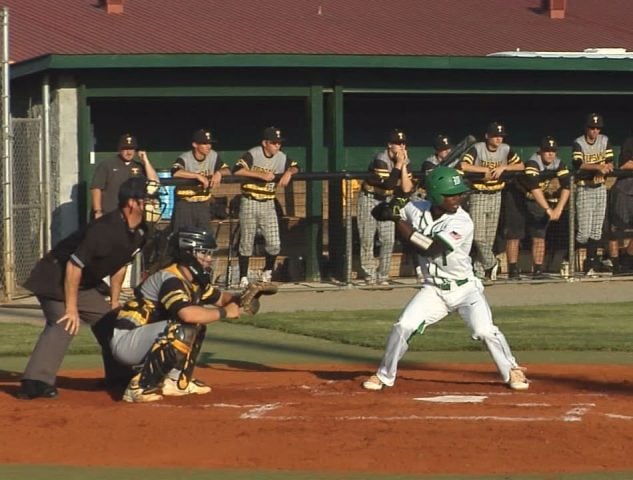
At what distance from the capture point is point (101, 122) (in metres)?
18.8

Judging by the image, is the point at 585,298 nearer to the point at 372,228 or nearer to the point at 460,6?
the point at 372,228

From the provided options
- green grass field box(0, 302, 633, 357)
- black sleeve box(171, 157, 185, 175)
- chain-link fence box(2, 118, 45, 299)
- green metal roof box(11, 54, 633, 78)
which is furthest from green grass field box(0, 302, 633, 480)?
green metal roof box(11, 54, 633, 78)

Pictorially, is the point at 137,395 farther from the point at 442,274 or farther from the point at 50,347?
the point at 442,274

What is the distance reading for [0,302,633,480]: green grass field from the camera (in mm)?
11812

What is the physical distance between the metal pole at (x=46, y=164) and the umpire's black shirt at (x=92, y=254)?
7302 millimetres

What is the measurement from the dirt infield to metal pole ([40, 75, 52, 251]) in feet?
21.1

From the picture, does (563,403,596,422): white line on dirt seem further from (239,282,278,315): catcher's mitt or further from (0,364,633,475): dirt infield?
(239,282,278,315): catcher's mitt

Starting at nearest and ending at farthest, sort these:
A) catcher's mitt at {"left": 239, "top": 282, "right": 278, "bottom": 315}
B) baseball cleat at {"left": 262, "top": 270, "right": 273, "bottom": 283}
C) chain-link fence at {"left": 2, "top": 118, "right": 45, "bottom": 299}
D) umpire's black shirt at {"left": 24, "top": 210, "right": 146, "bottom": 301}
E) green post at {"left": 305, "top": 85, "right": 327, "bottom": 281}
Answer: umpire's black shirt at {"left": 24, "top": 210, "right": 146, "bottom": 301}, catcher's mitt at {"left": 239, "top": 282, "right": 278, "bottom": 315}, baseball cleat at {"left": 262, "top": 270, "right": 273, "bottom": 283}, chain-link fence at {"left": 2, "top": 118, "right": 45, "bottom": 299}, green post at {"left": 305, "top": 85, "right": 327, "bottom": 281}

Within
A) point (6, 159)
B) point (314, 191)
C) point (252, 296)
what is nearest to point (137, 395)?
point (252, 296)

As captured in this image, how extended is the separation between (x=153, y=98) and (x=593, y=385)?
30.7ft

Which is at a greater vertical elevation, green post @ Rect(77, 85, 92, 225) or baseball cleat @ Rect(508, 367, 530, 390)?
green post @ Rect(77, 85, 92, 225)

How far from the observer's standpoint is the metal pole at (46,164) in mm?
16688

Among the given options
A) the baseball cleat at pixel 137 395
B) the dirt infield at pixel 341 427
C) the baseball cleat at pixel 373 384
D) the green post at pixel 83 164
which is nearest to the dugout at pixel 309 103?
the green post at pixel 83 164

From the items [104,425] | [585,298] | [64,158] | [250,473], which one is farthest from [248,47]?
[250,473]
